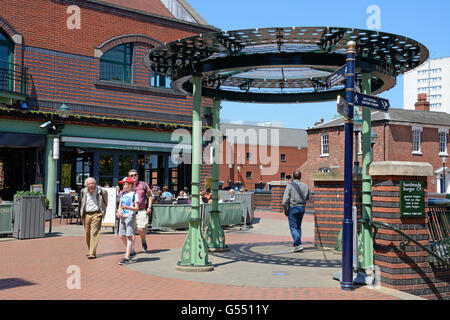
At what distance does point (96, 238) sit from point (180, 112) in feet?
47.1

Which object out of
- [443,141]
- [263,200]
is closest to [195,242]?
[263,200]

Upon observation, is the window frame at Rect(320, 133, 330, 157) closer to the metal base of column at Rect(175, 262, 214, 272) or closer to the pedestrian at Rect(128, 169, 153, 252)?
the pedestrian at Rect(128, 169, 153, 252)

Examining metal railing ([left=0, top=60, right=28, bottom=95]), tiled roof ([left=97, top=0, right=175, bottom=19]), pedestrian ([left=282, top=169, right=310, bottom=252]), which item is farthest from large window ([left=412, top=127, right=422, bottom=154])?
pedestrian ([left=282, top=169, right=310, bottom=252])

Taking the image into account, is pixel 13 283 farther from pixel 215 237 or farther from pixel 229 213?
pixel 229 213

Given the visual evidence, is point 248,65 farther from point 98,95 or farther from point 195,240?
point 98,95

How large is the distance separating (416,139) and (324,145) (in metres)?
7.79

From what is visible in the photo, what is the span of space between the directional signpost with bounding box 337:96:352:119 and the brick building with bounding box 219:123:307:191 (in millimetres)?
47248

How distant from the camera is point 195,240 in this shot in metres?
8.34

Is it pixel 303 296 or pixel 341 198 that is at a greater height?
pixel 341 198

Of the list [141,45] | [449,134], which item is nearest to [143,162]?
[141,45]

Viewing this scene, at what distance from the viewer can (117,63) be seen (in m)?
22.2

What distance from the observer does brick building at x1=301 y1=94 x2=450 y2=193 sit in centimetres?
3725

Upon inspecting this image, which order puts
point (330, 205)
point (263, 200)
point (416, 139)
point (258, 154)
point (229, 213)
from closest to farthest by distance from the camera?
point (330, 205) → point (229, 213) → point (263, 200) → point (416, 139) → point (258, 154)
